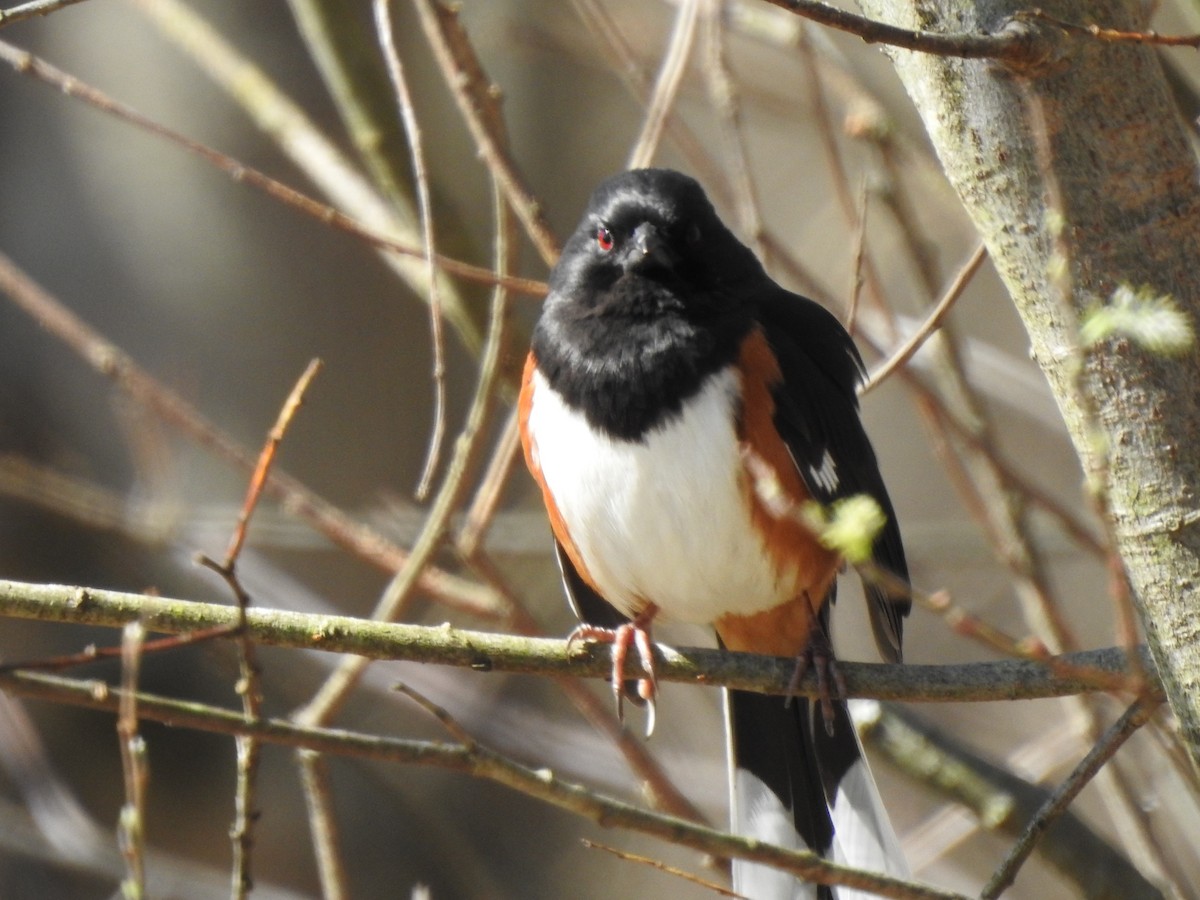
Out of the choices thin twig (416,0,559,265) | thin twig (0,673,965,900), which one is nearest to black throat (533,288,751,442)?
thin twig (416,0,559,265)

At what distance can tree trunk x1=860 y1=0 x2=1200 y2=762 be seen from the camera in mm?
1511

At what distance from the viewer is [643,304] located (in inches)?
99.0

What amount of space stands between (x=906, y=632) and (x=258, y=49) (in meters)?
3.39

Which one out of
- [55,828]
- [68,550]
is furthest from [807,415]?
[68,550]

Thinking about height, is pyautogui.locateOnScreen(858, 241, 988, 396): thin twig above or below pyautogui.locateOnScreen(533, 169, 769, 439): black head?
below

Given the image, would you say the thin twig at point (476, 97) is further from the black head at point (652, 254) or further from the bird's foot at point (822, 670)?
the bird's foot at point (822, 670)

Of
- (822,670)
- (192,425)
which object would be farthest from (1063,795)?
(192,425)

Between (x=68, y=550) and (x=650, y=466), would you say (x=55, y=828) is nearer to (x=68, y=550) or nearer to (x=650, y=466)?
(x=68, y=550)

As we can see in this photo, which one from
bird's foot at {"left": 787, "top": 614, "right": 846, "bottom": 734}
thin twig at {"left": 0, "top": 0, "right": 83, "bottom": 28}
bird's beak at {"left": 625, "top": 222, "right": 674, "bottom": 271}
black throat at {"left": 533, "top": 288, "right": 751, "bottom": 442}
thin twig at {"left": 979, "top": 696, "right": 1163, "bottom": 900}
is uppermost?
bird's beak at {"left": 625, "top": 222, "right": 674, "bottom": 271}

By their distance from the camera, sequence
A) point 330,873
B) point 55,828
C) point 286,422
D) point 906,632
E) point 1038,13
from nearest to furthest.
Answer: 1. point 1038,13
2. point 286,422
3. point 330,873
4. point 55,828
5. point 906,632

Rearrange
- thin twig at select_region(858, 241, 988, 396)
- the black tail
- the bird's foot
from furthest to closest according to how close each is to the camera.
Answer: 1. the black tail
2. the bird's foot
3. thin twig at select_region(858, 241, 988, 396)

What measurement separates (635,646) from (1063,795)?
749 millimetres

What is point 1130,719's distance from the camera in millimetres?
1641

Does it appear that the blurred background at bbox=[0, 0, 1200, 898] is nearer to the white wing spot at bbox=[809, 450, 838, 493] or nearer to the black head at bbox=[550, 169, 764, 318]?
the black head at bbox=[550, 169, 764, 318]
